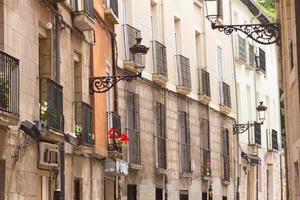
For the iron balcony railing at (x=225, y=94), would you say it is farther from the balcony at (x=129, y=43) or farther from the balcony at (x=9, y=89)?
the balcony at (x=9, y=89)

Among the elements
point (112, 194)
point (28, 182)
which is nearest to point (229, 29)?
point (28, 182)

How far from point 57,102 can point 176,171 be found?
11919mm

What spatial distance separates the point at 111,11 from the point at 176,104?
631 cm

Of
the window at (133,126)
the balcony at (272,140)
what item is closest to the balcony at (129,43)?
the window at (133,126)

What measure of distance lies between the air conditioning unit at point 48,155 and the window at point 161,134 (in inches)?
391

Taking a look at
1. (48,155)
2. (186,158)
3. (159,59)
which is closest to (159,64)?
(159,59)

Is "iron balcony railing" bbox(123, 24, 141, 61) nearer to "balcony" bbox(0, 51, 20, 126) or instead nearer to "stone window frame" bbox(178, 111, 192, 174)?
"stone window frame" bbox(178, 111, 192, 174)

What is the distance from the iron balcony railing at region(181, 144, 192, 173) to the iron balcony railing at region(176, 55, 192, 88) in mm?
1763

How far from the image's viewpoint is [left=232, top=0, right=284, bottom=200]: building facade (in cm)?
3612

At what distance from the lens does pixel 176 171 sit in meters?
27.8

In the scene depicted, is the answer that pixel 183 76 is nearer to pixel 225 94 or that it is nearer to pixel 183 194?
pixel 183 194

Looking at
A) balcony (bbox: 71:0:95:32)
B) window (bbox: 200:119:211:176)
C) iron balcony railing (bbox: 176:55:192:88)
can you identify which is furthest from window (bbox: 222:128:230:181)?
balcony (bbox: 71:0:95:32)

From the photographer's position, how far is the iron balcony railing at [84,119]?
18.5 m

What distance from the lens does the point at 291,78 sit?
16078 millimetres
